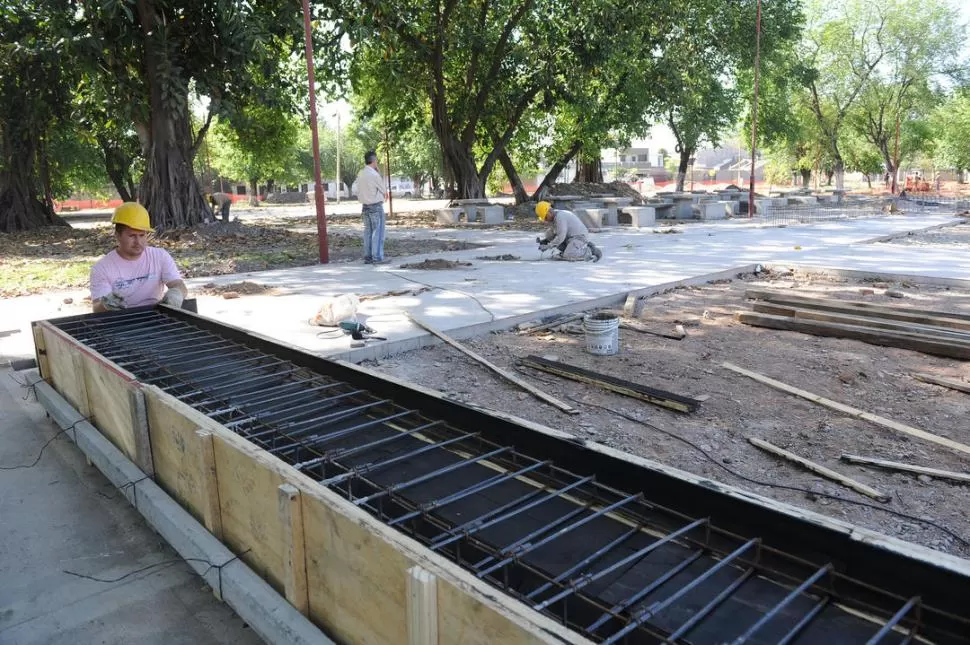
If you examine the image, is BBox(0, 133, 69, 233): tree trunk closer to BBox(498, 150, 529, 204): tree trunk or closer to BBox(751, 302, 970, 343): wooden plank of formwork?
BBox(498, 150, 529, 204): tree trunk

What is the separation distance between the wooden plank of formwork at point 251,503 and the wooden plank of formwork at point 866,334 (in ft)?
21.9

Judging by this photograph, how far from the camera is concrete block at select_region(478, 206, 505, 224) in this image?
24.0m

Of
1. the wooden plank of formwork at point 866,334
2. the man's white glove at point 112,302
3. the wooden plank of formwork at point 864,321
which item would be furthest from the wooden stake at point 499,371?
the wooden plank of formwork at point 864,321

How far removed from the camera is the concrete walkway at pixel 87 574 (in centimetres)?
291

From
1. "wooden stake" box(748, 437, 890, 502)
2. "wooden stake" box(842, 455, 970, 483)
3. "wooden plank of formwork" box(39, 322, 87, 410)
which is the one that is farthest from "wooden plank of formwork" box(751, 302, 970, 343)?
"wooden plank of formwork" box(39, 322, 87, 410)

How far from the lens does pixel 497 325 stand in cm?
806

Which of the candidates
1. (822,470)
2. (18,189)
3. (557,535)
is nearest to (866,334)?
(822,470)

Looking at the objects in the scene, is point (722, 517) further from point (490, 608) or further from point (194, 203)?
point (194, 203)

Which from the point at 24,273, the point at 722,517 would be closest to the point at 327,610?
the point at 722,517

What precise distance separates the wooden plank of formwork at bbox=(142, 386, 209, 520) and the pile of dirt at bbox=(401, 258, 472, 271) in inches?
347

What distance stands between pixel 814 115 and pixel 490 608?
55.9 m

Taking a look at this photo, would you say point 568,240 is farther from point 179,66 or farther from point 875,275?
point 179,66

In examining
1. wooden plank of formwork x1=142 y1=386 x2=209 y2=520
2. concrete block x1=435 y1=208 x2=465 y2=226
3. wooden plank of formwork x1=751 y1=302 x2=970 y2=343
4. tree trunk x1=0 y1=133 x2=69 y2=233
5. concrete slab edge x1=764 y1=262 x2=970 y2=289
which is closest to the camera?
wooden plank of formwork x1=142 y1=386 x2=209 y2=520

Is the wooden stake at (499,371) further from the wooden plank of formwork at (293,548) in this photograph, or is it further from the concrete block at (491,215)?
the concrete block at (491,215)
